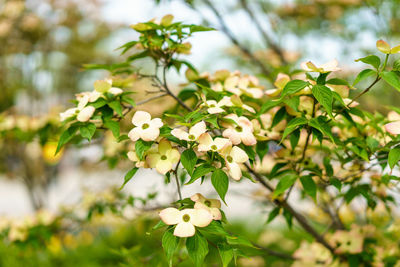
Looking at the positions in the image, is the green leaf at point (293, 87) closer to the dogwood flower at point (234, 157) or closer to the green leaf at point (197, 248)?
the dogwood flower at point (234, 157)

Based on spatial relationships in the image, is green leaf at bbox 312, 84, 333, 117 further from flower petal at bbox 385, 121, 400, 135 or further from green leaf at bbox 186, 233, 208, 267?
green leaf at bbox 186, 233, 208, 267

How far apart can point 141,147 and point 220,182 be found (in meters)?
0.16

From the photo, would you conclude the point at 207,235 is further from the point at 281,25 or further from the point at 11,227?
the point at 281,25

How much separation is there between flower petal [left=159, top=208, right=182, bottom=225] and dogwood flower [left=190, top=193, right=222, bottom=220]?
1.8 inches

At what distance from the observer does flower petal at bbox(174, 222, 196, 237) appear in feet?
1.71

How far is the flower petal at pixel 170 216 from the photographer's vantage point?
1.80 ft

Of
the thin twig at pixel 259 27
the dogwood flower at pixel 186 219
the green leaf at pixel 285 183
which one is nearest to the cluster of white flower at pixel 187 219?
the dogwood flower at pixel 186 219

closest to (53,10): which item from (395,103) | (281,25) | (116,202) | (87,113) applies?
(281,25)

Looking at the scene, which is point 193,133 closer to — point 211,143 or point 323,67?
point 211,143

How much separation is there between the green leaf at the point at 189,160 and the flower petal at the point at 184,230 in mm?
91

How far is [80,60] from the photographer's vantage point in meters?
5.57

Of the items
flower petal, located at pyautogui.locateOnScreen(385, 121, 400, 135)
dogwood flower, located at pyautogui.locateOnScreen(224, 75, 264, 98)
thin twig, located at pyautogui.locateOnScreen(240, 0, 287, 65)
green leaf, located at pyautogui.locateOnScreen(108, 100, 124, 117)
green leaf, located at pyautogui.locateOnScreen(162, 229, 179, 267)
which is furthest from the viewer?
thin twig, located at pyautogui.locateOnScreen(240, 0, 287, 65)

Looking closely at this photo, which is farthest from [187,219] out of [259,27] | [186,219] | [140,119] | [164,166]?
[259,27]

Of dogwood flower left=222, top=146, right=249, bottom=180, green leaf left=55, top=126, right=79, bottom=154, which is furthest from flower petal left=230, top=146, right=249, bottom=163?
green leaf left=55, top=126, right=79, bottom=154
